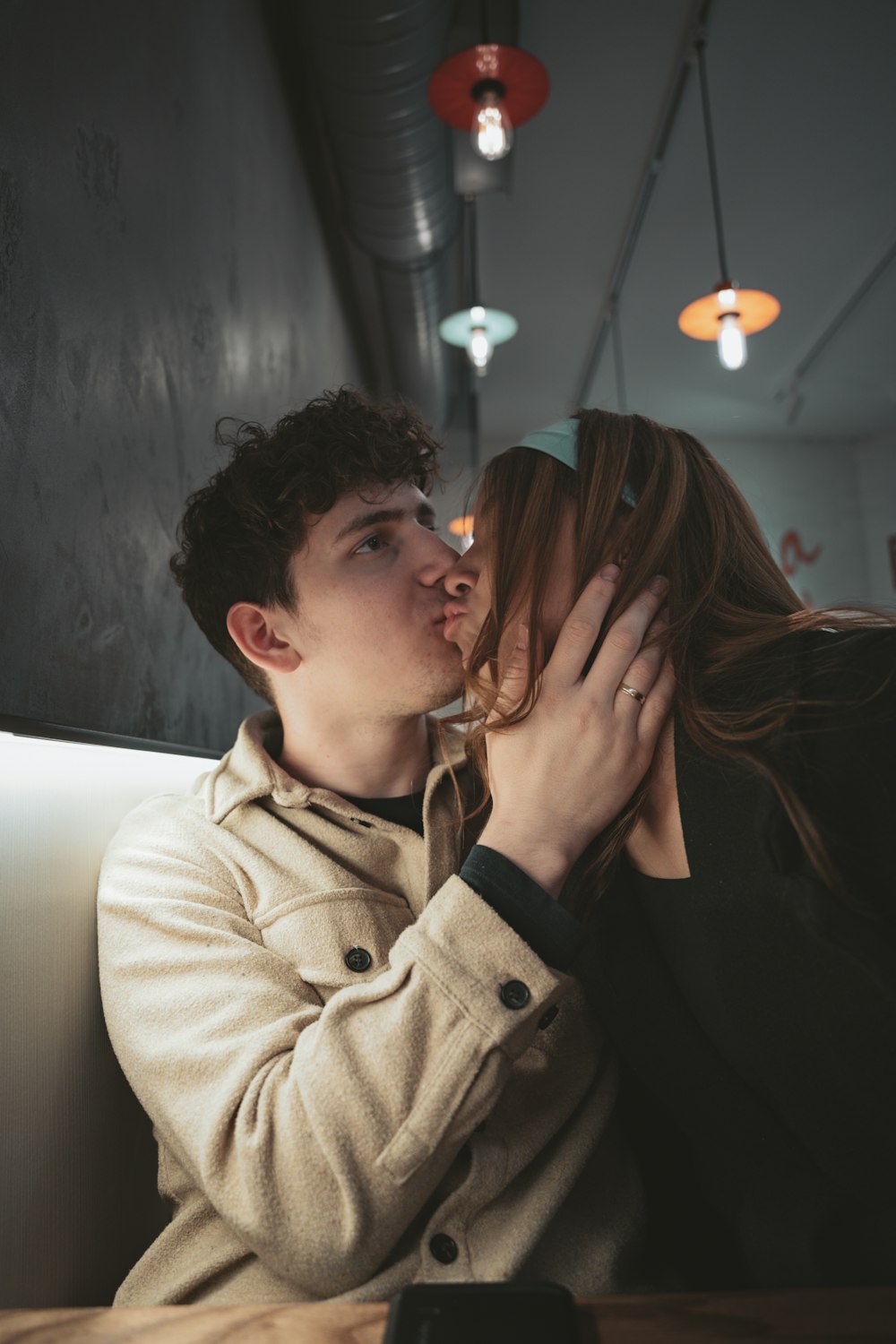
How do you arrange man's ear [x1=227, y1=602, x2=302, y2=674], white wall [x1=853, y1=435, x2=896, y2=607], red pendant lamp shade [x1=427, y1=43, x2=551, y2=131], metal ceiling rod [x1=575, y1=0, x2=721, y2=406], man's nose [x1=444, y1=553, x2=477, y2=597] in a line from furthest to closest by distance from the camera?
white wall [x1=853, y1=435, x2=896, y2=607], metal ceiling rod [x1=575, y1=0, x2=721, y2=406], red pendant lamp shade [x1=427, y1=43, x2=551, y2=131], man's ear [x1=227, y1=602, x2=302, y2=674], man's nose [x1=444, y1=553, x2=477, y2=597]

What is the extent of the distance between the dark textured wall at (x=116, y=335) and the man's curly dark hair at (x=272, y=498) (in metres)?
0.08

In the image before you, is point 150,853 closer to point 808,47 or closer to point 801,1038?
point 801,1038

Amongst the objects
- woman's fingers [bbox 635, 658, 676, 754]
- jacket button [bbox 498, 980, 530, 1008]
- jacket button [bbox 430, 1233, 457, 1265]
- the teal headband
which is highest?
the teal headband

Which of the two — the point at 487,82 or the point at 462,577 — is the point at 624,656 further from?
the point at 487,82

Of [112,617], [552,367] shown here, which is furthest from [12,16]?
[552,367]

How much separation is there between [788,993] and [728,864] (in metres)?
0.14

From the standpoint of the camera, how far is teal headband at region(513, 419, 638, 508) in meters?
1.15

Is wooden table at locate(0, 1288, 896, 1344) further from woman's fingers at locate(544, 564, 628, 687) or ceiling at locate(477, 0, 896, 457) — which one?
ceiling at locate(477, 0, 896, 457)

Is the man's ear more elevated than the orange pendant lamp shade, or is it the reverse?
the orange pendant lamp shade

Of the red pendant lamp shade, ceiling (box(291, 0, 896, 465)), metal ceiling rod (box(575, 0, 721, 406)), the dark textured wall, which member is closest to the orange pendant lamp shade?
ceiling (box(291, 0, 896, 465))

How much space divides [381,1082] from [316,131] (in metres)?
3.70

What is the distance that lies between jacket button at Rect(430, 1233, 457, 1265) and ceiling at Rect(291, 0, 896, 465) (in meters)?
3.07

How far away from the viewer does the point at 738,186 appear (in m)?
4.51

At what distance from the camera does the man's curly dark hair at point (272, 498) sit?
161cm
